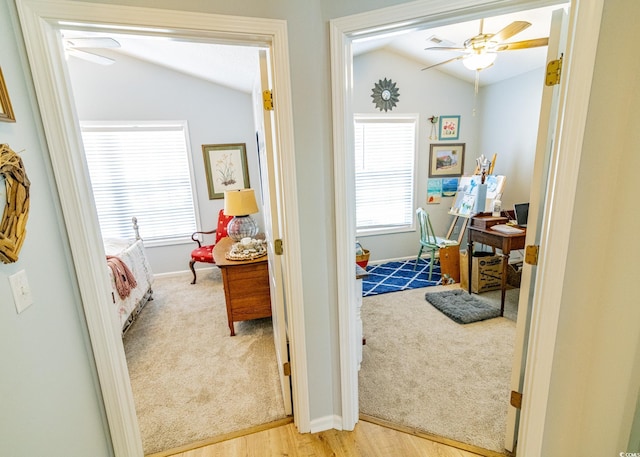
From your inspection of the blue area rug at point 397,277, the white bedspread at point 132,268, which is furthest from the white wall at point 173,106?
the blue area rug at point 397,277

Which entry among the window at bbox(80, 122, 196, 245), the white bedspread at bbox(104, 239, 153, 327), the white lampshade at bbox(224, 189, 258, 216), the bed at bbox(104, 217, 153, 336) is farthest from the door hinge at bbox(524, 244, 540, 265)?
the window at bbox(80, 122, 196, 245)

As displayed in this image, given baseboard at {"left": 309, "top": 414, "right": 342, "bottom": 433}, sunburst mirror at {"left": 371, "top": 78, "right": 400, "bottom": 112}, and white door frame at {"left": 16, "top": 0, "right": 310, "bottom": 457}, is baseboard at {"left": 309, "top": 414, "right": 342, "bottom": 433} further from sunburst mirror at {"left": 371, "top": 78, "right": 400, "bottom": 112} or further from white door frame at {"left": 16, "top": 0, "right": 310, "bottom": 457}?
sunburst mirror at {"left": 371, "top": 78, "right": 400, "bottom": 112}

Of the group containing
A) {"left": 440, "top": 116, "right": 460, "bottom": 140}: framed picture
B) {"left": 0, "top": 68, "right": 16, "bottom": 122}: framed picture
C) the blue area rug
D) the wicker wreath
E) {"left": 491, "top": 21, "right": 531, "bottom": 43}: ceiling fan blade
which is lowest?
the blue area rug

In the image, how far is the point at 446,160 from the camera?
14.0 feet

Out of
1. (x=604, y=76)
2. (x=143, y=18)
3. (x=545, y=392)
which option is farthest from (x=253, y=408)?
(x=604, y=76)

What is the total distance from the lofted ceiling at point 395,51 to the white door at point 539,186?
1.48m

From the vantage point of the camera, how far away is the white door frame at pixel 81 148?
3.27ft

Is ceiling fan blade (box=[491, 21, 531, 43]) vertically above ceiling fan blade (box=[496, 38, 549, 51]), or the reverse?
ceiling fan blade (box=[491, 21, 531, 43])

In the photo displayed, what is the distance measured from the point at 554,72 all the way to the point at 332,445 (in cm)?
206

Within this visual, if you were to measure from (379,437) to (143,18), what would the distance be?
2282 millimetres

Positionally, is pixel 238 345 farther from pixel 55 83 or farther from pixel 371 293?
pixel 55 83

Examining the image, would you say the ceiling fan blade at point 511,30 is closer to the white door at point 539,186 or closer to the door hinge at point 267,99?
the white door at point 539,186

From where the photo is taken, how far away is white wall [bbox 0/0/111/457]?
31.8 inches

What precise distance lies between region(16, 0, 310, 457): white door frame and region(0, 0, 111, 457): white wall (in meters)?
0.03
